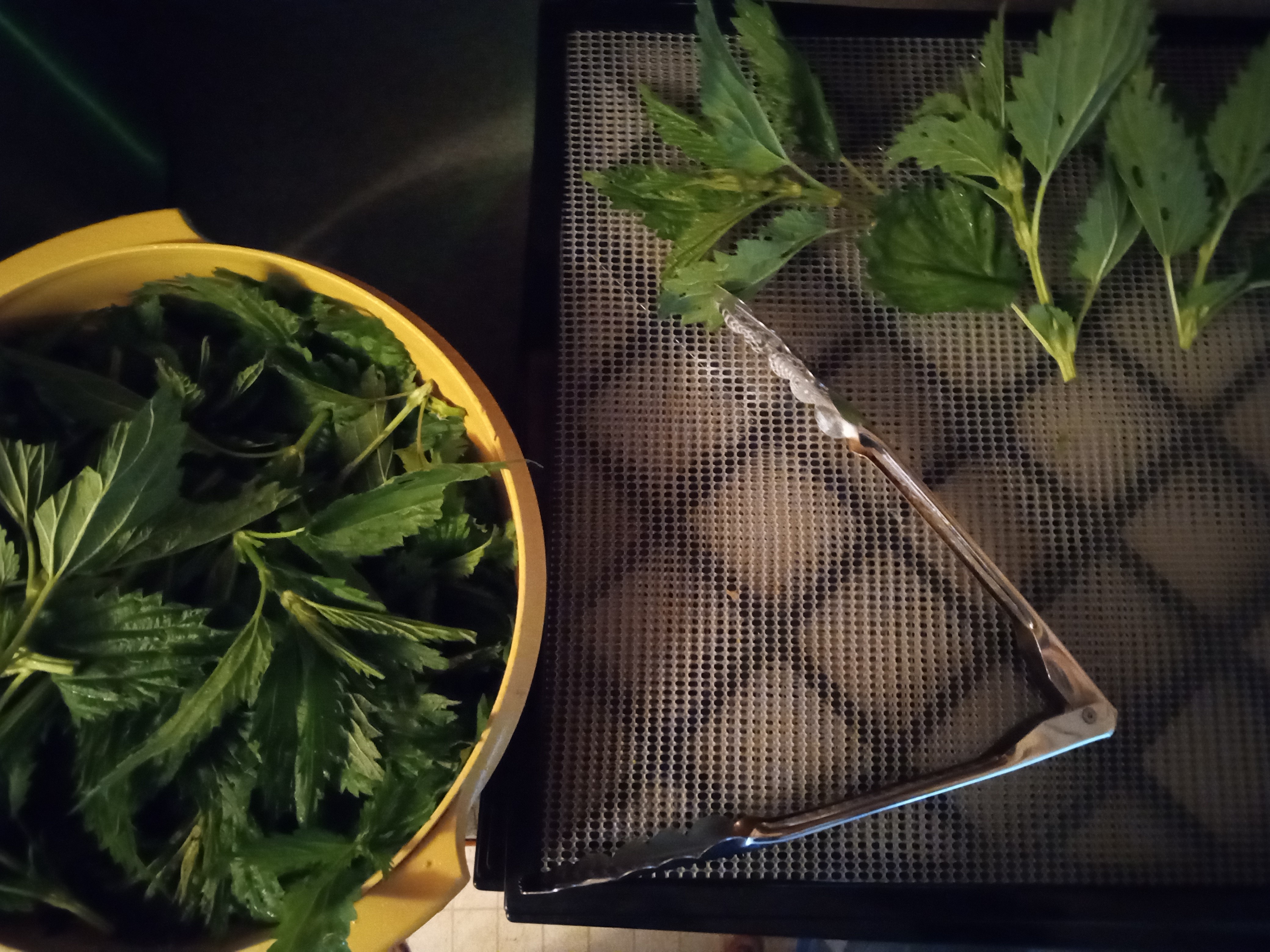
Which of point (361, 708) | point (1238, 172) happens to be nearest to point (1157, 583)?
point (1238, 172)

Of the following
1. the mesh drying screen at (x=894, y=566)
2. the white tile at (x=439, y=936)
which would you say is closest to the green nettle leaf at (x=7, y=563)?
the mesh drying screen at (x=894, y=566)

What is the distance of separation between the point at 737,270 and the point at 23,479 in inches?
11.7

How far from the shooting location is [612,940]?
0.50m

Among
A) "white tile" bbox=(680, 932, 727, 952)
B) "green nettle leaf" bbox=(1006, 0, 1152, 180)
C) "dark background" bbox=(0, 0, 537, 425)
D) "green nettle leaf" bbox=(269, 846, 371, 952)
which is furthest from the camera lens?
"dark background" bbox=(0, 0, 537, 425)

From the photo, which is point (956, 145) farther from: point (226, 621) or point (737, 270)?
point (226, 621)

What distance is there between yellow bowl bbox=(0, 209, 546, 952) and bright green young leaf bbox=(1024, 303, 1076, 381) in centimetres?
25

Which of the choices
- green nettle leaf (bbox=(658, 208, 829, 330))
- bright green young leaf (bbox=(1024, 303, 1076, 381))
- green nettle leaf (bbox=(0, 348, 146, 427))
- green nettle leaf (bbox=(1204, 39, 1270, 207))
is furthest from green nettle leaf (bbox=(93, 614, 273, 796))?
green nettle leaf (bbox=(1204, 39, 1270, 207))

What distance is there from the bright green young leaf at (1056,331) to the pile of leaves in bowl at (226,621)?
0.85 feet

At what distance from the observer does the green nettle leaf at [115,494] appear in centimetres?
30

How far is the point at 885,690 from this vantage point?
40 cm

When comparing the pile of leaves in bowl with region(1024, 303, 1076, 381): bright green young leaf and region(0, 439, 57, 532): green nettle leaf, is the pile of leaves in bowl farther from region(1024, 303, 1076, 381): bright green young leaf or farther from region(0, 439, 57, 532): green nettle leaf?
region(1024, 303, 1076, 381): bright green young leaf

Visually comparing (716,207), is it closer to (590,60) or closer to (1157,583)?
(590,60)

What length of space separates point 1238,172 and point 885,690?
0.94ft

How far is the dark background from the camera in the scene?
1.97ft
